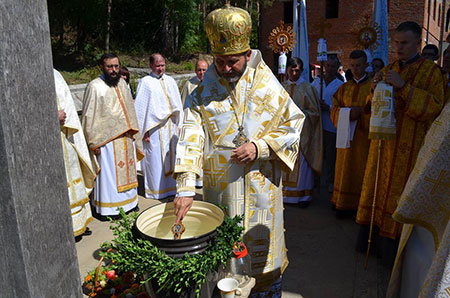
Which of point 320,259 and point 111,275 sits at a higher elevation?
point 111,275

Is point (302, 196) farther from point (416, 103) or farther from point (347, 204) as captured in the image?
point (416, 103)

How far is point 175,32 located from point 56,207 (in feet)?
75.1

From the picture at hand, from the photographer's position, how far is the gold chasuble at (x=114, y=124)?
16.0ft

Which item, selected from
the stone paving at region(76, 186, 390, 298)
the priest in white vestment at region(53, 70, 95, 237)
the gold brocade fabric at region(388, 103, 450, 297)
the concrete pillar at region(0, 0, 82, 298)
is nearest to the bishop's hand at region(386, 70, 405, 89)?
the gold brocade fabric at region(388, 103, 450, 297)

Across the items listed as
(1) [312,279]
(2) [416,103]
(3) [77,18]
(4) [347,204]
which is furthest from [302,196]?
(3) [77,18]

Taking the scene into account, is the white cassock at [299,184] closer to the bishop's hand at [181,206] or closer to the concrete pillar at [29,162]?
the bishop's hand at [181,206]

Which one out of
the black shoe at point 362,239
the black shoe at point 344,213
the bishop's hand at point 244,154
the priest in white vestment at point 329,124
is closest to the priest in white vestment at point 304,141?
the priest in white vestment at point 329,124

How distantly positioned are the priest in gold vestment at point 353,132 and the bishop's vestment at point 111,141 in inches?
111

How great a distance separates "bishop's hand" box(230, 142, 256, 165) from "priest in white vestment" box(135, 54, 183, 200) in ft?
12.0

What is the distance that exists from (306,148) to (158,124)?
2298mm

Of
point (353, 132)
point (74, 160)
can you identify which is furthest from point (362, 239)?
point (74, 160)

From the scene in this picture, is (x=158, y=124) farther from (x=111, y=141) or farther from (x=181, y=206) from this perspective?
(x=181, y=206)

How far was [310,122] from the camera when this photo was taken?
548 centimetres

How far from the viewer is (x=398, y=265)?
2.61m
